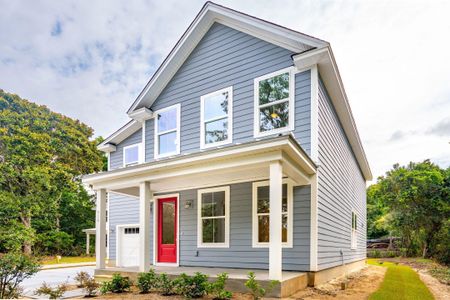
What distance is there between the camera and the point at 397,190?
923 inches

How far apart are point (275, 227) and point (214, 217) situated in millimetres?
3466

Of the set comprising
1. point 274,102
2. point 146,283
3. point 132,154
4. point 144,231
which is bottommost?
point 146,283

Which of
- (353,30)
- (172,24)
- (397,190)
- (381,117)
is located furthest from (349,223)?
(381,117)

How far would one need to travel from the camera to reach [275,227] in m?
5.83

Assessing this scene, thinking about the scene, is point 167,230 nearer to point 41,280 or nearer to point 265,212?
point 265,212

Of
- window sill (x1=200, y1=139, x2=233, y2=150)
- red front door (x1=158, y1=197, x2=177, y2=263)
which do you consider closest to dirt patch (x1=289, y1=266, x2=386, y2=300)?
window sill (x1=200, y1=139, x2=233, y2=150)

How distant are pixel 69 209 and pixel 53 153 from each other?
23.3ft

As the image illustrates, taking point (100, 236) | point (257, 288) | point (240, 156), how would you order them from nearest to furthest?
point (257, 288) → point (240, 156) → point (100, 236)

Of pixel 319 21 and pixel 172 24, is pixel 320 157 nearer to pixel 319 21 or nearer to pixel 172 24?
pixel 319 21

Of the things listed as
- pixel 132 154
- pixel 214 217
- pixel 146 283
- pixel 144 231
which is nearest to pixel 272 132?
pixel 214 217

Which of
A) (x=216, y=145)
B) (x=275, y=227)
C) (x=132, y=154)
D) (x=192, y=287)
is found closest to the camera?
(x=275, y=227)

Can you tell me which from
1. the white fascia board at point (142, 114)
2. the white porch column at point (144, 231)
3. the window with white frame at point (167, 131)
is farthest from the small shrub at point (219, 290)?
the white fascia board at point (142, 114)

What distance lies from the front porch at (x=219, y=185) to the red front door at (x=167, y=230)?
0.14 metres

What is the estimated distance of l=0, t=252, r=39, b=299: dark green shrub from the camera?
17.9 ft
